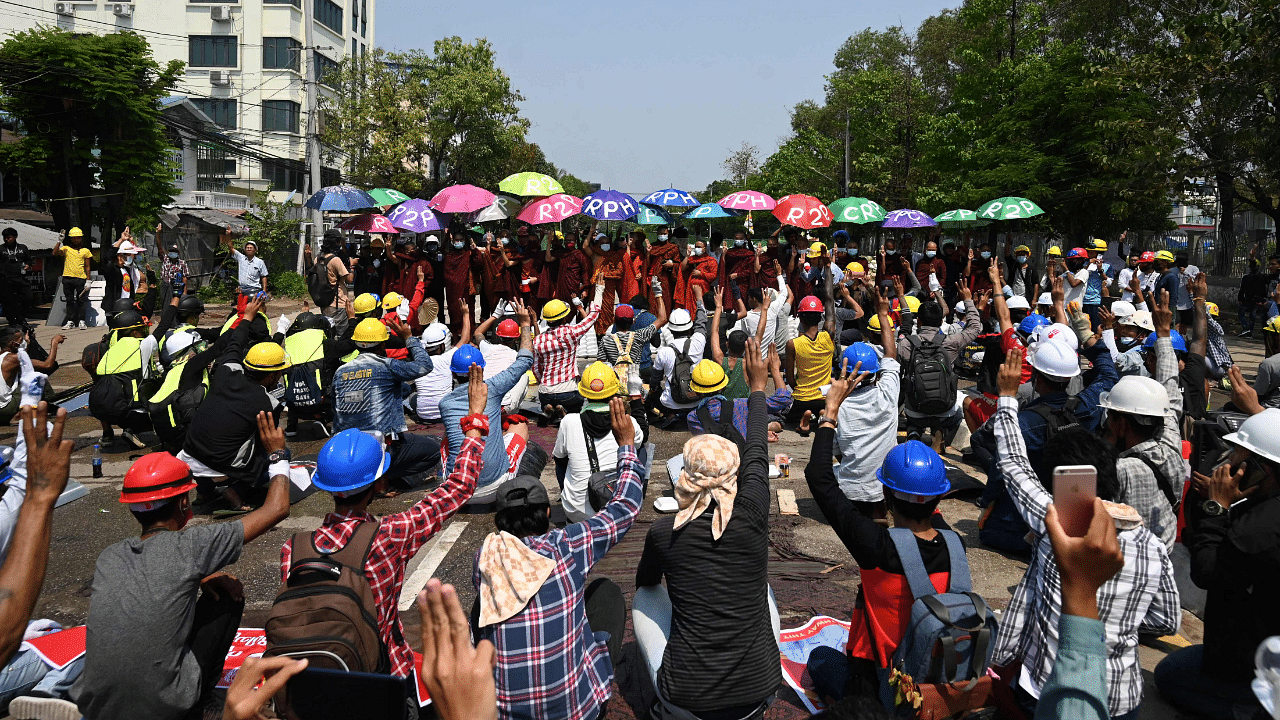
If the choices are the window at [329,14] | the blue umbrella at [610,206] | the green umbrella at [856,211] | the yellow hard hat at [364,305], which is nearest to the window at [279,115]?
the window at [329,14]

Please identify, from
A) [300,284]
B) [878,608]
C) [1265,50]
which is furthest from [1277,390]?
[300,284]

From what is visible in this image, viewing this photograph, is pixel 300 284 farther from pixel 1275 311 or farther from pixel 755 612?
pixel 755 612

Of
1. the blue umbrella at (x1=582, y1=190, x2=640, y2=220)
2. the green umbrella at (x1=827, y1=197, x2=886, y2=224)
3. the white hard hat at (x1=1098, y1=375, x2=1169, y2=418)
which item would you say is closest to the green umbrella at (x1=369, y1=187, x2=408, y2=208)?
the blue umbrella at (x1=582, y1=190, x2=640, y2=220)

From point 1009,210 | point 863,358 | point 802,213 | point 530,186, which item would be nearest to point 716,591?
point 863,358

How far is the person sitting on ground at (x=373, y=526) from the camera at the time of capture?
377 cm

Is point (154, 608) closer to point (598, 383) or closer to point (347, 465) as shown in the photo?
point (347, 465)

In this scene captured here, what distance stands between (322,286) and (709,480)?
11566 mm

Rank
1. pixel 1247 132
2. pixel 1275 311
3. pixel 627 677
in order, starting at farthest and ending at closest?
pixel 1247 132 < pixel 1275 311 < pixel 627 677

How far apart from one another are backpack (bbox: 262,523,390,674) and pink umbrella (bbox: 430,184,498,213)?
12090 mm

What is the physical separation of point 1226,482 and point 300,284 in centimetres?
2517

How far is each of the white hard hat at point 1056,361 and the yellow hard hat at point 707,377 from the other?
2.22 meters

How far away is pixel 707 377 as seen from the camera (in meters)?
6.89

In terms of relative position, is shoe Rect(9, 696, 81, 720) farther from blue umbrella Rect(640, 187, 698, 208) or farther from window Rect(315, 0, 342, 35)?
window Rect(315, 0, 342, 35)

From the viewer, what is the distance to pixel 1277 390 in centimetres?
690
